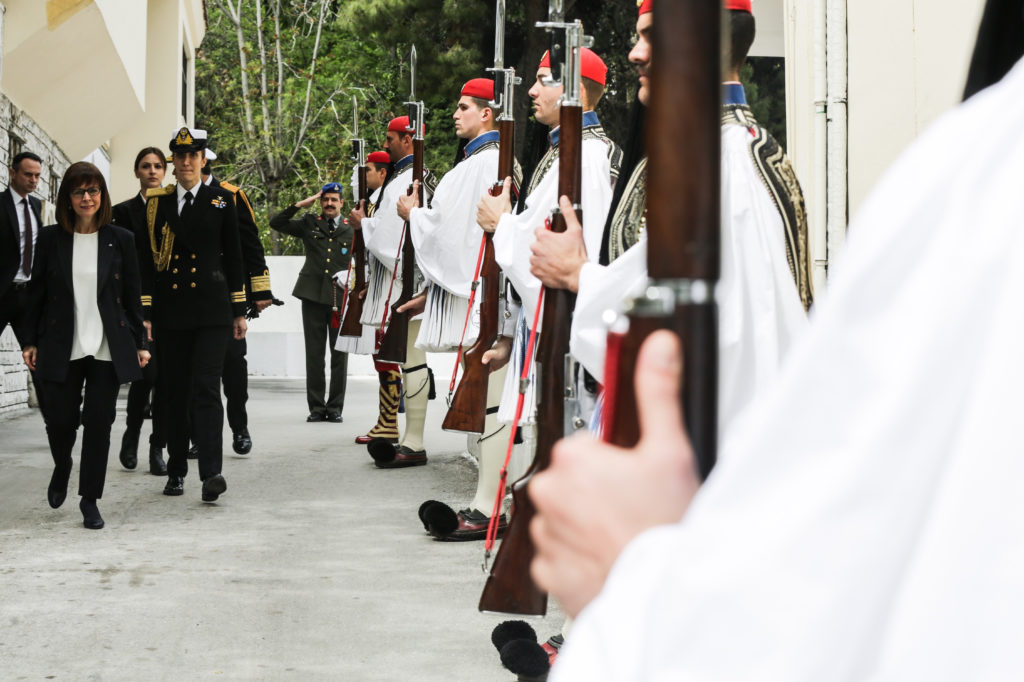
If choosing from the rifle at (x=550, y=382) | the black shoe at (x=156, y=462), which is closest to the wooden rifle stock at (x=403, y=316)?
the black shoe at (x=156, y=462)

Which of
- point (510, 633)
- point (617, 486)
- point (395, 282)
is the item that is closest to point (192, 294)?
point (395, 282)

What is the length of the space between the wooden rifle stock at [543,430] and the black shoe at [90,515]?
131 inches

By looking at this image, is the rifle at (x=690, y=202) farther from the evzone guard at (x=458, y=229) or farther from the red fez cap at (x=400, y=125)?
the red fez cap at (x=400, y=125)

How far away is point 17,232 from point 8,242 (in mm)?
78

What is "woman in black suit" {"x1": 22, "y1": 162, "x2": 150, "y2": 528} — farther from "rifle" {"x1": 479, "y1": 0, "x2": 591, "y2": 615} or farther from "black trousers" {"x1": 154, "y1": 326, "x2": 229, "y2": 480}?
"rifle" {"x1": 479, "y1": 0, "x2": 591, "y2": 615}

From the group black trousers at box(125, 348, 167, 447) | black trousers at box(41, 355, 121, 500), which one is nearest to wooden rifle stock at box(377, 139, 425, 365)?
black trousers at box(125, 348, 167, 447)

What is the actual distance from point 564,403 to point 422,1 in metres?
15.1

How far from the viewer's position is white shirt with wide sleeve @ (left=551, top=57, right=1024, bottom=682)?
0.66 m

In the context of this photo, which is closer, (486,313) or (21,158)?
(486,313)

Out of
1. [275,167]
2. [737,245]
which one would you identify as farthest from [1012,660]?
[275,167]

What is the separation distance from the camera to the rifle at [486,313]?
17.2 feet

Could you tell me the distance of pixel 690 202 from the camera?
80 cm

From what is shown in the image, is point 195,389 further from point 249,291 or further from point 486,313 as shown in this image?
point 486,313

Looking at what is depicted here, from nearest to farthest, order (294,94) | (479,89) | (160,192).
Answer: (479,89)
(160,192)
(294,94)
